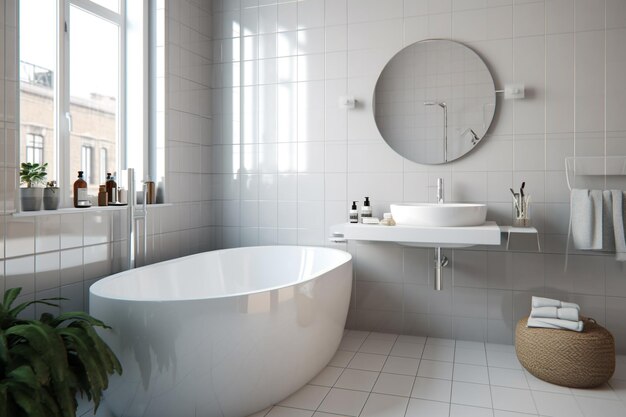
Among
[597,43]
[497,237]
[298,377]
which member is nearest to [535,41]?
[597,43]

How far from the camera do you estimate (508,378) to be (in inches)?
104

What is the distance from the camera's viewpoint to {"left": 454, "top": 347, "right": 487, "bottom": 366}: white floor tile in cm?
289

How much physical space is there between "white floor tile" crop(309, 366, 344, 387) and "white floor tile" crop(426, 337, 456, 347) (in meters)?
0.78

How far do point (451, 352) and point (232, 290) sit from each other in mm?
1449

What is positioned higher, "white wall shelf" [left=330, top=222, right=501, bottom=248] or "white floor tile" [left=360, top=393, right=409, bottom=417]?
"white wall shelf" [left=330, top=222, right=501, bottom=248]

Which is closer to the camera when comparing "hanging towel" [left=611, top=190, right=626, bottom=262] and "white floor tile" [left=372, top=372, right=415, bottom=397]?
"white floor tile" [left=372, top=372, right=415, bottom=397]

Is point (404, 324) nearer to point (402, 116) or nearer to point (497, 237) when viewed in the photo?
point (497, 237)

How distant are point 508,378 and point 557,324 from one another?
388mm

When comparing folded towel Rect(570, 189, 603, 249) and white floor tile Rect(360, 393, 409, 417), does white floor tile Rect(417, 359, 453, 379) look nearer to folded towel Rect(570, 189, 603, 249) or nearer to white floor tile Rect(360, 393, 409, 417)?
white floor tile Rect(360, 393, 409, 417)

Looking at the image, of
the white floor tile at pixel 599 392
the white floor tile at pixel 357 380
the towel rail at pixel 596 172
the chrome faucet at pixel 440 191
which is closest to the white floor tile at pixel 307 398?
the white floor tile at pixel 357 380

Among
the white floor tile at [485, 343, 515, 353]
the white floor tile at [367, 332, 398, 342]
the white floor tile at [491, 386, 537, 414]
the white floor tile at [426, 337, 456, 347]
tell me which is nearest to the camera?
the white floor tile at [491, 386, 537, 414]

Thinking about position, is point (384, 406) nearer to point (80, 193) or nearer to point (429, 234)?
point (429, 234)

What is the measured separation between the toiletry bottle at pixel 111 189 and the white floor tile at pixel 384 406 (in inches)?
72.3

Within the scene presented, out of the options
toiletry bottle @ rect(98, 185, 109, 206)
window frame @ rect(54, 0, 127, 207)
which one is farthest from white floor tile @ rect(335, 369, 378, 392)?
window frame @ rect(54, 0, 127, 207)
